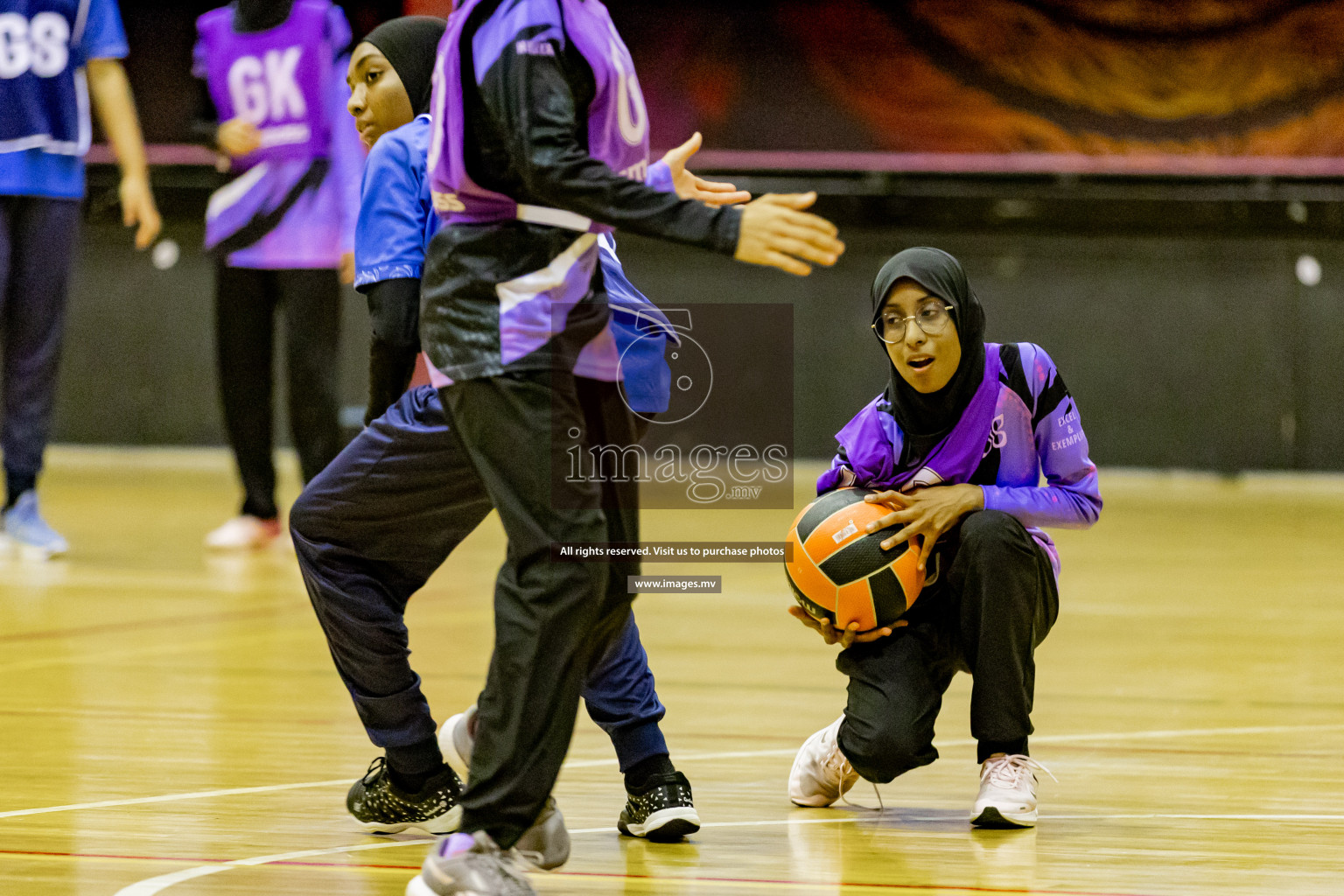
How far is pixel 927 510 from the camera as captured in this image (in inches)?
112

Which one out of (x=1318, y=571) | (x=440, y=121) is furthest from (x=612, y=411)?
(x=1318, y=571)

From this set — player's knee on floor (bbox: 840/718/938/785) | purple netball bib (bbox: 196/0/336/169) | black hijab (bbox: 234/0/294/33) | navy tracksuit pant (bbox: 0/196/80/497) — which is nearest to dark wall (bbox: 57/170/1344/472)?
purple netball bib (bbox: 196/0/336/169)

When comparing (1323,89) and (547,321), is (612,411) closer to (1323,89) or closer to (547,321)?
(547,321)

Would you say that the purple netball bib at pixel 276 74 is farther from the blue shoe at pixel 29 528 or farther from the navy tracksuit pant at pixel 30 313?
the blue shoe at pixel 29 528

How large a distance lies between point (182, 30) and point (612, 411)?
880 cm

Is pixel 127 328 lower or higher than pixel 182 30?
lower

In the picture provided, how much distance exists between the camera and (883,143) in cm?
968

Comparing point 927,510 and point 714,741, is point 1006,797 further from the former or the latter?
point 714,741

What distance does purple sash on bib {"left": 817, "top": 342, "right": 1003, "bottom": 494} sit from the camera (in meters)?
2.92

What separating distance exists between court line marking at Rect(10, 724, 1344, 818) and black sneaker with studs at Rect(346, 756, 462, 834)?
1.12ft

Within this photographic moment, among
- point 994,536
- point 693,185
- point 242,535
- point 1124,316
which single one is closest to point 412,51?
point 693,185

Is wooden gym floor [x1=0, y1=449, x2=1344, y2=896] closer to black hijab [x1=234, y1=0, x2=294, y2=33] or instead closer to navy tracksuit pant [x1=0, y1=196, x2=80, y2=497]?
navy tracksuit pant [x1=0, y1=196, x2=80, y2=497]

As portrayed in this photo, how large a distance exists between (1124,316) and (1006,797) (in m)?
7.24

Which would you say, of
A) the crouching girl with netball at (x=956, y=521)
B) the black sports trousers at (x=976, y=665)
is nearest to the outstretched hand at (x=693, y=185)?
the crouching girl with netball at (x=956, y=521)
